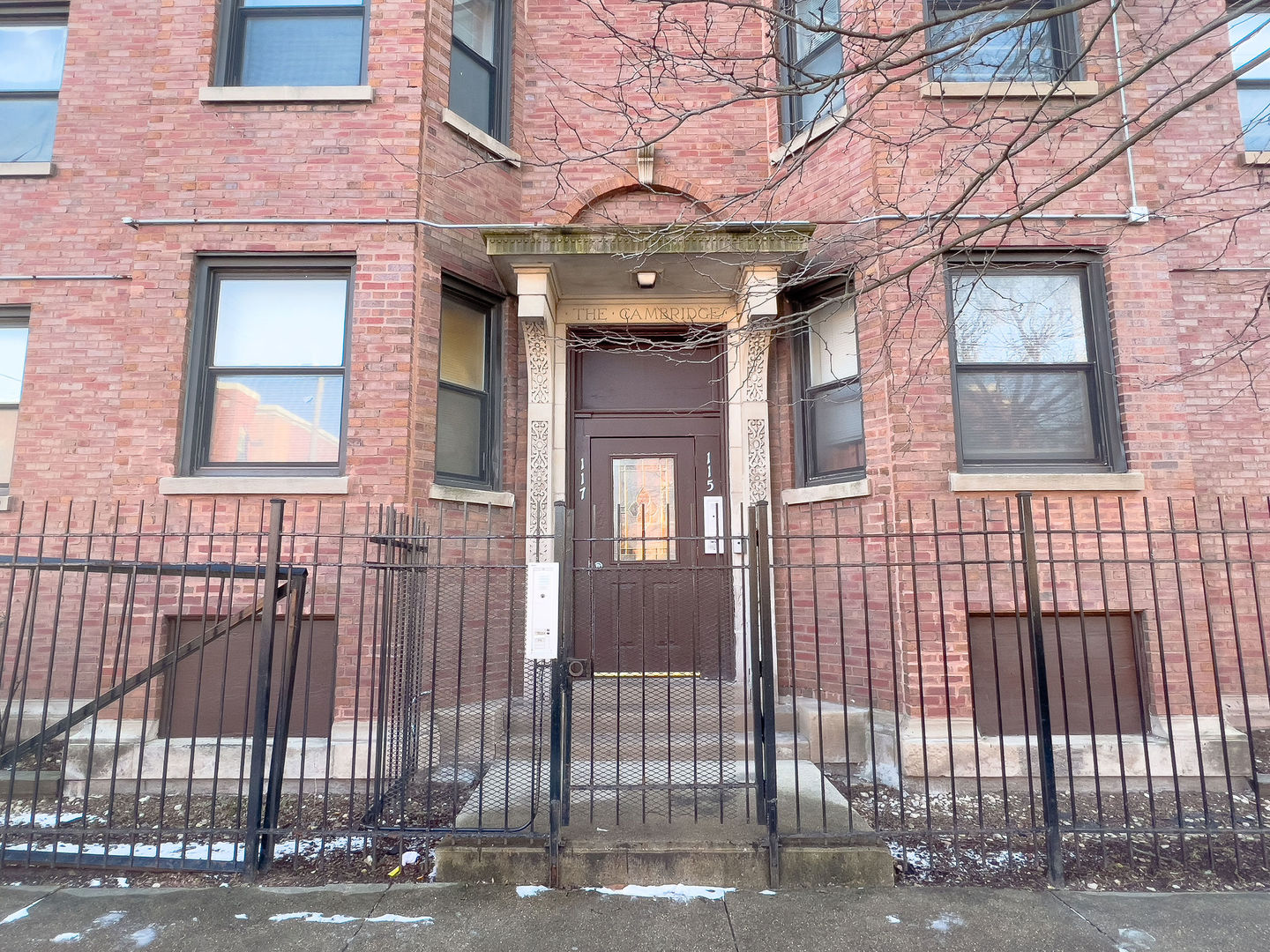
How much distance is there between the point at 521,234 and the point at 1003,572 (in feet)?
15.0

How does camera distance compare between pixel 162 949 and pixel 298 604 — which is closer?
pixel 162 949

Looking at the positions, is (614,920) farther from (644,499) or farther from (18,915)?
(644,499)

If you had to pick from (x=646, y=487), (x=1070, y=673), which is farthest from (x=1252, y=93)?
(x=646, y=487)

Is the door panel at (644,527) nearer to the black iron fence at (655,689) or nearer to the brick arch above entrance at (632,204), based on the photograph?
the black iron fence at (655,689)

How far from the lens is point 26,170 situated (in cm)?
Result: 627

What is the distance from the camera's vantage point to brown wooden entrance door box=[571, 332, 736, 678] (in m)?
6.21

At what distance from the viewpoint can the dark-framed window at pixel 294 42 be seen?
20.3 ft

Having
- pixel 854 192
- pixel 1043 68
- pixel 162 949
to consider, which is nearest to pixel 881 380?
pixel 854 192

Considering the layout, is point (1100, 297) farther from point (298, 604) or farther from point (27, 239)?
point (27, 239)

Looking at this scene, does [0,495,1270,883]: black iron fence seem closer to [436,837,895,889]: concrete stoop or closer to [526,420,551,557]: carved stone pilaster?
[436,837,895,889]: concrete stoop

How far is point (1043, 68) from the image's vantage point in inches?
231

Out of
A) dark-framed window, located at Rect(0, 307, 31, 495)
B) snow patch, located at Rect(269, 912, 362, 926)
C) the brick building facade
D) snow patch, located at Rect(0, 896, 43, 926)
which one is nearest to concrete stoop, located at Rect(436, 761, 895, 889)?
snow patch, located at Rect(269, 912, 362, 926)

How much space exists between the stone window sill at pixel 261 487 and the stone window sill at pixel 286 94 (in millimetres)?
3267

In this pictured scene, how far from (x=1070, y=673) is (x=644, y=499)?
12.1ft
